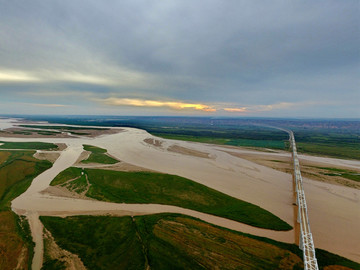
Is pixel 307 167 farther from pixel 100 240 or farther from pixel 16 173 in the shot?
pixel 16 173

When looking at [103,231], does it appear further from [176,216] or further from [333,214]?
[333,214]

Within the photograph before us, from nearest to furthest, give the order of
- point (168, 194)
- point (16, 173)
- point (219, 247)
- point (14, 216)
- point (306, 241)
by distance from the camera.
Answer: point (306, 241), point (219, 247), point (14, 216), point (168, 194), point (16, 173)

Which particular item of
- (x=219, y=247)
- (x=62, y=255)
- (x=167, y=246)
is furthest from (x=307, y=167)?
(x=62, y=255)

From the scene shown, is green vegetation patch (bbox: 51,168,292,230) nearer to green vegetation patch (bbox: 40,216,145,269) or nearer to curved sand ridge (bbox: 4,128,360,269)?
curved sand ridge (bbox: 4,128,360,269)

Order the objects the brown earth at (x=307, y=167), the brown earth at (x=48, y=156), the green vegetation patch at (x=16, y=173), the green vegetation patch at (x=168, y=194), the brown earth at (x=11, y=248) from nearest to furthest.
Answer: the brown earth at (x=11, y=248)
the green vegetation patch at (x=168, y=194)
the green vegetation patch at (x=16, y=173)
the brown earth at (x=307, y=167)
the brown earth at (x=48, y=156)

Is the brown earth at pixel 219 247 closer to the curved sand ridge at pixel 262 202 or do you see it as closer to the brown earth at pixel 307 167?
the curved sand ridge at pixel 262 202

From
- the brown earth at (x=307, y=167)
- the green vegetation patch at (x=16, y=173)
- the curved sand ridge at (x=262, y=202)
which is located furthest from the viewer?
the brown earth at (x=307, y=167)

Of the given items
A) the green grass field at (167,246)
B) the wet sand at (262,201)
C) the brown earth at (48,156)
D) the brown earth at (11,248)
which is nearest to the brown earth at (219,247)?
the green grass field at (167,246)

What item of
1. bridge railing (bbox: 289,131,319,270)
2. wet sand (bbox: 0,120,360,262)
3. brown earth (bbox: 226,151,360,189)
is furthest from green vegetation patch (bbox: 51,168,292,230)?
brown earth (bbox: 226,151,360,189)
